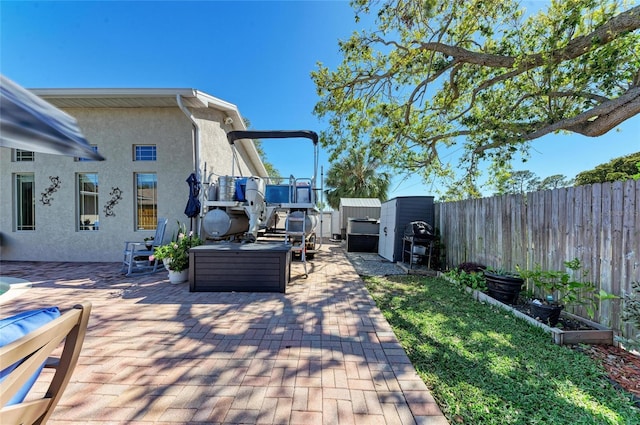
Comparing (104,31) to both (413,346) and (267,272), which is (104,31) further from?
(413,346)

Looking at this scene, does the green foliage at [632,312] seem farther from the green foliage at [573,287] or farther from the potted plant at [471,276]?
the potted plant at [471,276]

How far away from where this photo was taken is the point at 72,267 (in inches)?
258

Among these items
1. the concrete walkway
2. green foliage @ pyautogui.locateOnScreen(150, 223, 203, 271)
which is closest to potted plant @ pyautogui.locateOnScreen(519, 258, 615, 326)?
the concrete walkway

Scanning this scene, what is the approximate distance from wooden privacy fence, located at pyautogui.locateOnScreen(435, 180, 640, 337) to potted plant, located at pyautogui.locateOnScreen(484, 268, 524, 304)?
51 cm

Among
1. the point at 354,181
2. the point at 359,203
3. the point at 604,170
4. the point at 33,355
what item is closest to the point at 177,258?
the point at 33,355

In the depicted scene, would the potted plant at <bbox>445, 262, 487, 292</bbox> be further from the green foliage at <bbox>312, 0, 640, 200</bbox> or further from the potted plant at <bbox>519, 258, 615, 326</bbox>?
the green foliage at <bbox>312, 0, 640, 200</bbox>

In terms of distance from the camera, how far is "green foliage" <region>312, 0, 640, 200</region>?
5023 mm

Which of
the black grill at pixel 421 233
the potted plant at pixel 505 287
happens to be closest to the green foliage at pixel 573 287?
the potted plant at pixel 505 287

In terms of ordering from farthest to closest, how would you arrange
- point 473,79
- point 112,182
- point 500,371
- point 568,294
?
point 473,79 → point 112,182 → point 568,294 → point 500,371

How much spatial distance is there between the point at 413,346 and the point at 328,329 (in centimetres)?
100

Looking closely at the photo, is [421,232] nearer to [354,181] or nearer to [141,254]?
[141,254]

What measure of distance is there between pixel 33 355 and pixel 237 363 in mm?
1630

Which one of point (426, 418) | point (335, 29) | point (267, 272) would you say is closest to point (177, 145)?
point (267, 272)

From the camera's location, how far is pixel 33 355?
1089 millimetres
